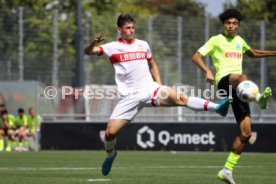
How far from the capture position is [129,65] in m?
13.9

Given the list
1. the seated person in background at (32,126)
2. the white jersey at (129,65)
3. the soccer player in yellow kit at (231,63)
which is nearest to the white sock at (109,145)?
the white jersey at (129,65)

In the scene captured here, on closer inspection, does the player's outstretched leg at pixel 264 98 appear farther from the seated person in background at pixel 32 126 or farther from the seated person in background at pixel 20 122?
the seated person in background at pixel 20 122

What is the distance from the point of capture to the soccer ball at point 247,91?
12.9 metres

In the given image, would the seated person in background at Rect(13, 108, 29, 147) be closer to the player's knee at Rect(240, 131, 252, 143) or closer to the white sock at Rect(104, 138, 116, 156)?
the white sock at Rect(104, 138, 116, 156)

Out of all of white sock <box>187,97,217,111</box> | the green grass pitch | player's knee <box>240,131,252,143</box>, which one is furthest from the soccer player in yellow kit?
the green grass pitch

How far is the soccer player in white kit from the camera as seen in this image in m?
13.7

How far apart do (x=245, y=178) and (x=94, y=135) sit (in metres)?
14.4

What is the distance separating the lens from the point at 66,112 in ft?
98.8

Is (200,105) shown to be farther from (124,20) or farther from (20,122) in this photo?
(20,122)

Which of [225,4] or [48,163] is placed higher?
[225,4]

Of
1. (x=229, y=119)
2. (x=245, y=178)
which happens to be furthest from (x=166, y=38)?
(x=245, y=178)

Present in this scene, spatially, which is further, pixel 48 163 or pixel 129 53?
pixel 48 163

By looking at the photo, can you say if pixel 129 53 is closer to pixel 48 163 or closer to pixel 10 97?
pixel 48 163

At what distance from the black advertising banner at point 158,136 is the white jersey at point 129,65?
44.8 feet
